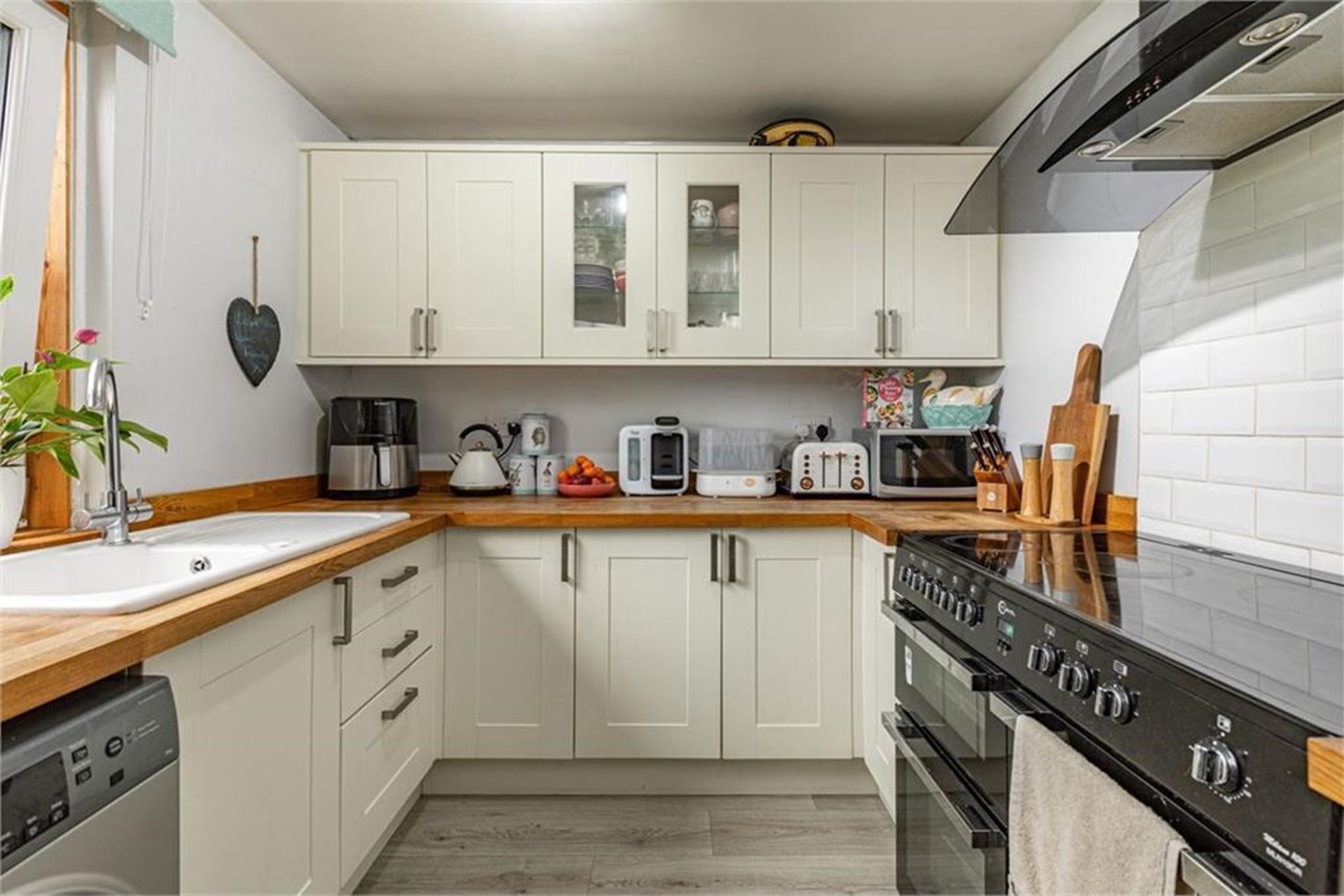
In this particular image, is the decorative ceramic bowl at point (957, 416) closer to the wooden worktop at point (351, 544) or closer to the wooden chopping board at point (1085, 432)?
the wooden worktop at point (351, 544)

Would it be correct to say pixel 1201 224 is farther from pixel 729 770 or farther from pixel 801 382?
pixel 729 770

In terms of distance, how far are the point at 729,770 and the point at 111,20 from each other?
257 centimetres

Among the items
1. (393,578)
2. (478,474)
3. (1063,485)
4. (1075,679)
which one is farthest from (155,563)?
(1063,485)

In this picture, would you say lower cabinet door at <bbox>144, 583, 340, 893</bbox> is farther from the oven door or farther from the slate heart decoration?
the oven door

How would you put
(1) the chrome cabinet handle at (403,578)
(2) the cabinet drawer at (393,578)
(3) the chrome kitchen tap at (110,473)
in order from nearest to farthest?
(3) the chrome kitchen tap at (110,473) → (2) the cabinet drawer at (393,578) → (1) the chrome cabinet handle at (403,578)

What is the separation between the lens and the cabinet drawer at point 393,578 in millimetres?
1625

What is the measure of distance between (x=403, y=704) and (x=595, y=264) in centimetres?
154

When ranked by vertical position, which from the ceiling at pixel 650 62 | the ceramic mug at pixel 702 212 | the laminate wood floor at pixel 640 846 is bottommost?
the laminate wood floor at pixel 640 846

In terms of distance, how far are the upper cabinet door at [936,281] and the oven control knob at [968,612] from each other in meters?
1.40

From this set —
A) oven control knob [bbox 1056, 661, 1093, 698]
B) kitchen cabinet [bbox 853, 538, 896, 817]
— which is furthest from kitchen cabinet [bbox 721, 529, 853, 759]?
oven control knob [bbox 1056, 661, 1093, 698]

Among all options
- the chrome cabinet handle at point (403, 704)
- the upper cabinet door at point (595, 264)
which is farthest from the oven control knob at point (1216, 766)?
the upper cabinet door at point (595, 264)

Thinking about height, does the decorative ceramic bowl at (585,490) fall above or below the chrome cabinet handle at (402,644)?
above

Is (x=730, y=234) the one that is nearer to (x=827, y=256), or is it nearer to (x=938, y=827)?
(x=827, y=256)

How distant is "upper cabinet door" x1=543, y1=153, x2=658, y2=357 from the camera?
250 centimetres
